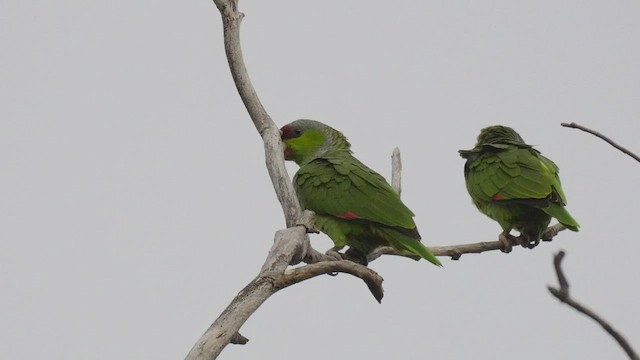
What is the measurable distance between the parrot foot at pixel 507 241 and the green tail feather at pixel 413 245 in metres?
1.14

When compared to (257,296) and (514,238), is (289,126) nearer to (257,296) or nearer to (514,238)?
(514,238)

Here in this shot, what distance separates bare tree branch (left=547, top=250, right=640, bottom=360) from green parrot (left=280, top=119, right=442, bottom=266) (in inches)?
124

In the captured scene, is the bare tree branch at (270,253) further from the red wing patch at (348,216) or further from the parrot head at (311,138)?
the parrot head at (311,138)

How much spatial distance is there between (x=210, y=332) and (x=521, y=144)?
3597 millimetres

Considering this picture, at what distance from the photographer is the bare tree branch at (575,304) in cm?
97

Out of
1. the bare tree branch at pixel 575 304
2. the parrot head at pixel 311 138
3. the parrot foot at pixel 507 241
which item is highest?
the parrot head at pixel 311 138

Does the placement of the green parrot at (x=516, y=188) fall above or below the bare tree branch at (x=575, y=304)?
above

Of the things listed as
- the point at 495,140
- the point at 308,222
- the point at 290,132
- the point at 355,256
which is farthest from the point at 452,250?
the point at 290,132

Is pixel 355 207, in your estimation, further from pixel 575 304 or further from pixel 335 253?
pixel 575 304

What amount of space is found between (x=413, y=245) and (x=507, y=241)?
1.26 metres

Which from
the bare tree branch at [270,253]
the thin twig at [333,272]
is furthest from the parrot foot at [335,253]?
the thin twig at [333,272]

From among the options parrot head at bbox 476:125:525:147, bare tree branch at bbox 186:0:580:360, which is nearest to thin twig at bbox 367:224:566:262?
bare tree branch at bbox 186:0:580:360

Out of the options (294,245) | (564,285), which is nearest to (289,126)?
(294,245)

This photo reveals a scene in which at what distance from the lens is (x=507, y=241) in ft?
17.2
